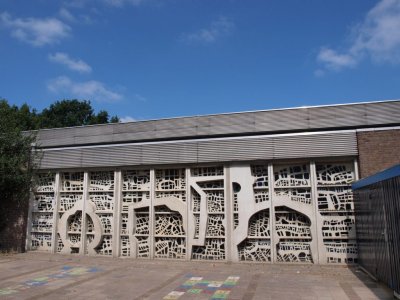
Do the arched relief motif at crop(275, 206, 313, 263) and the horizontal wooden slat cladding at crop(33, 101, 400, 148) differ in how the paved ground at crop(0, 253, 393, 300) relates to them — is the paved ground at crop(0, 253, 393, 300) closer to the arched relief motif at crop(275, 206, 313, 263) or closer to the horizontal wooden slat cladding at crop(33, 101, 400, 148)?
the arched relief motif at crop(275, 206, 313, 263)

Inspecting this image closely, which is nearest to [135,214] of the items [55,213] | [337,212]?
[55,213]

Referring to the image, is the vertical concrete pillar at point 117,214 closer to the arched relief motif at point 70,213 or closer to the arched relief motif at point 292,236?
the arched relief motif at point 70,213

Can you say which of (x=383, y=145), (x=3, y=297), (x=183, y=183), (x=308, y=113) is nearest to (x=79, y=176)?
(x=183, y=183)

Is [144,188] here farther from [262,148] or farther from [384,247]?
[384,247]

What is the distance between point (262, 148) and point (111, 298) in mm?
5930

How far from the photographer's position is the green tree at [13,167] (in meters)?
12.6

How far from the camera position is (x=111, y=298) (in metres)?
7.11

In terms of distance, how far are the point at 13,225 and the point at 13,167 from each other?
2476 mm

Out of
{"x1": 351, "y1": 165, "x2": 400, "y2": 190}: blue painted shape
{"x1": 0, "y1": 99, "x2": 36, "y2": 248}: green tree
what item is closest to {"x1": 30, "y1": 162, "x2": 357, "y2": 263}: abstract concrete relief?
{"x1": 0, "y1": 99, "x2": 36, "y2": 248}: green tree

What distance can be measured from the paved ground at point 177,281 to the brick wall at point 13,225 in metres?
2.26

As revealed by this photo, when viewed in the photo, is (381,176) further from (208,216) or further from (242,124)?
(208,216)

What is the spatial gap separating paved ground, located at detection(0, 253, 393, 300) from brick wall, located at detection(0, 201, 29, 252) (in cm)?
226

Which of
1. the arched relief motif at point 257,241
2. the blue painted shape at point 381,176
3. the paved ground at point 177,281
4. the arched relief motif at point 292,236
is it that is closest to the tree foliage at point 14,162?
the paved ground at point 177,281

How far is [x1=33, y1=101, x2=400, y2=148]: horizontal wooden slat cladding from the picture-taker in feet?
34.7
